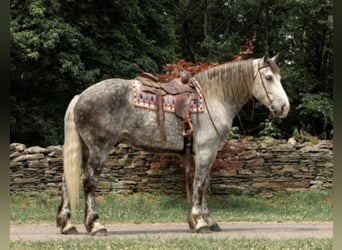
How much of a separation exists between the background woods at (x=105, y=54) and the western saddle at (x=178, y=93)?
8577mm

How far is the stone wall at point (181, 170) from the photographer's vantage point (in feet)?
41.2

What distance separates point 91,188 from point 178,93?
171 cm

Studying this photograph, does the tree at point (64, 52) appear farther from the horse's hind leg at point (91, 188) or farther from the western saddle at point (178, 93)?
the horse's hind leg at point (91, 188)

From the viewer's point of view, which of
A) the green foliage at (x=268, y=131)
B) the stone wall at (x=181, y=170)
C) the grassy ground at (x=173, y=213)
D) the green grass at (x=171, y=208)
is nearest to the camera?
the grassy ground at (x=173, y=213)

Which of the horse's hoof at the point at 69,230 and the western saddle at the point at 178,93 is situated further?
the western saddle at the point at 178,93

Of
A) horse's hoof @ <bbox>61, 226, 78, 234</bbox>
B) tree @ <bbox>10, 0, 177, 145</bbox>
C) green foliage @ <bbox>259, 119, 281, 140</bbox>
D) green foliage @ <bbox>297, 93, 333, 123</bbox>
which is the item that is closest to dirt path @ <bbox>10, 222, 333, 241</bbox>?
horse's hoof @ <bbox>61, 226, 78, 234</bbox>

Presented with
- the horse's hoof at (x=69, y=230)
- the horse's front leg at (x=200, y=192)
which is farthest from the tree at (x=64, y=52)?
the horse's front leg at (x=200, y=192)

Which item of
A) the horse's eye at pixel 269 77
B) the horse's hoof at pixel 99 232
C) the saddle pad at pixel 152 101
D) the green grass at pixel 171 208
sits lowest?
the green grass at pixel 171 208

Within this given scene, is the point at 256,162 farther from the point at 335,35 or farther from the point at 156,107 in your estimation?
the point at 335,35

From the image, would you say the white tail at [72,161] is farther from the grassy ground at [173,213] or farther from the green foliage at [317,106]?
the green foliage at [317,106]

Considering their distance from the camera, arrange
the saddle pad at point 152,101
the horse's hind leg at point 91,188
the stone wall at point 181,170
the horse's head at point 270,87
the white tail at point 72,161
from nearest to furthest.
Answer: the white tail at point 72,161, the horse's hind leg at point 91,188, the saddle pad at point 152,101, the horse's head at point 270,87, the stone wall at point 181,170

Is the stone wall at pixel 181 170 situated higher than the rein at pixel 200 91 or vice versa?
the rein at pixel 200 91

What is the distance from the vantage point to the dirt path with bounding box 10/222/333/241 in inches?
253

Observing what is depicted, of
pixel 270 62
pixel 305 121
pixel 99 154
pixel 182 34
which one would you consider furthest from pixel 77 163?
pixel 182 34
